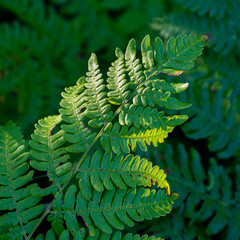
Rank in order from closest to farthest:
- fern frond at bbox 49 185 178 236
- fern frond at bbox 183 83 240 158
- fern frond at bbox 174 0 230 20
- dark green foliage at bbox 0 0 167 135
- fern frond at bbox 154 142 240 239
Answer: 1. fern frond at bbox 49 185 178 236
2. fern frond at bbox 154 142 240 239
3. fern frond at bbox 183 83 240 158
4. fern frond at bbox 174 0 230 20
5. dark green foliage at bbox 0 0 167 135

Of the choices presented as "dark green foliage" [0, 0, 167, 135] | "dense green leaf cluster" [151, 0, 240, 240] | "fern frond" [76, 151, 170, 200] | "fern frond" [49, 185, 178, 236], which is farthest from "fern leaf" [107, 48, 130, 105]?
"dark green foliage" [0, 0, 167, 135]

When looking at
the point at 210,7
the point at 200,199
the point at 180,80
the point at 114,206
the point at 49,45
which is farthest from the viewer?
the point at 49,45

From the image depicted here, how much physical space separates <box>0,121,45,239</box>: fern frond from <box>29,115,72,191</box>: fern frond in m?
0.05

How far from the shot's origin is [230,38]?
2043mm

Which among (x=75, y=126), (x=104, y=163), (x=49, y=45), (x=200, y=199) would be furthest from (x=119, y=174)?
(x=49, y=45)

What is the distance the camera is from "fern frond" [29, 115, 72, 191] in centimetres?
106

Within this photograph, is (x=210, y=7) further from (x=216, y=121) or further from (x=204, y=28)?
(x=216, y=121)

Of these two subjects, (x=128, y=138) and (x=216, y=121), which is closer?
(x=128, y=138)

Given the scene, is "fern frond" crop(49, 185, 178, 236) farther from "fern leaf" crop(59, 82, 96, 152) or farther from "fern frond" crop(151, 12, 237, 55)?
"fern frond" crop(151, 12, 237, 55)

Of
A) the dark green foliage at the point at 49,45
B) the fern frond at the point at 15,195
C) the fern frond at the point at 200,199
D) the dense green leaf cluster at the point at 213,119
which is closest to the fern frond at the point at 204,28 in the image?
the dense green leaf cluster at the point at 213,119

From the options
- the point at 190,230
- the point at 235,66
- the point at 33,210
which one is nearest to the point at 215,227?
the point at 190,230

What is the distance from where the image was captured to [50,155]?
1.07 metres

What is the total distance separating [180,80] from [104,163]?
623 millimetres

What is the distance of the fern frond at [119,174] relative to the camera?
1018 mm
